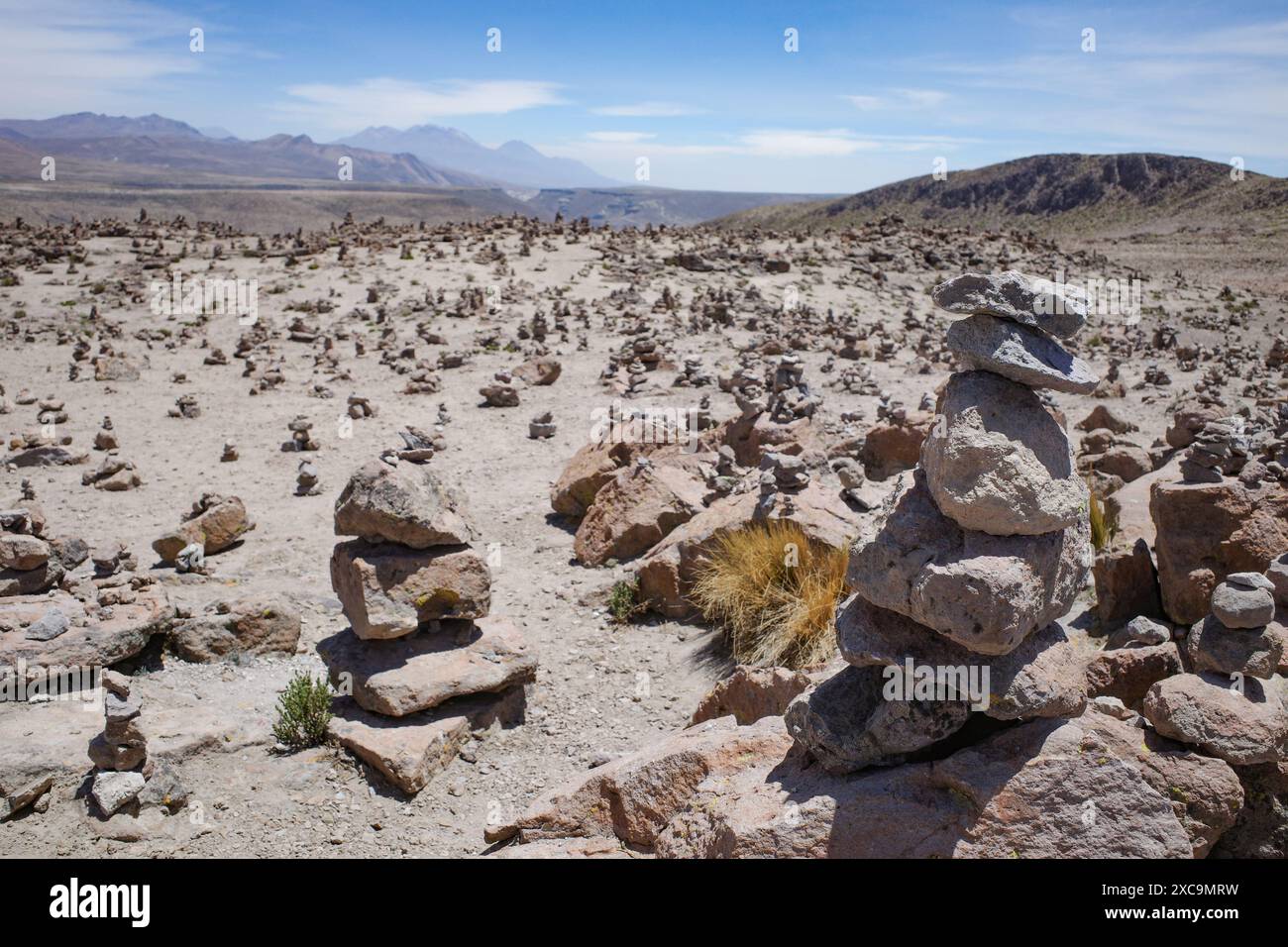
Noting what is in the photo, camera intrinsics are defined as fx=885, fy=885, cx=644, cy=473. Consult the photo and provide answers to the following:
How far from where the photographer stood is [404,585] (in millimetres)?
6711

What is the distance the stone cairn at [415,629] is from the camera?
6.35 meters

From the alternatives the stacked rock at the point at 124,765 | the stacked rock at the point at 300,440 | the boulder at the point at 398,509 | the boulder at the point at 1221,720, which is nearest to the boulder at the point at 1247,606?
the boulder at the point at 1221,720

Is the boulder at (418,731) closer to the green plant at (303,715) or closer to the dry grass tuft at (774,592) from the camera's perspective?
the green plant at (303,715)

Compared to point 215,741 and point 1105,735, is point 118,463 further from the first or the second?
point 1105,735

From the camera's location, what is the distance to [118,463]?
452 inches

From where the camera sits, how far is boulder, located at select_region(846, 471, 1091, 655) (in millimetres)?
3508

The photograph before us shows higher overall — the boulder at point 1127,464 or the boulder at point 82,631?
the boulder at point 1127,464

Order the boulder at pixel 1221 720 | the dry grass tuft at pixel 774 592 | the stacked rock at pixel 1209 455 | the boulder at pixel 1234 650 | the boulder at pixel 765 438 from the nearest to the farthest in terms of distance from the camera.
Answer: the boulder at pixel 1221 720
the boulder at pixel 1234 650
the stacked rock at pixel 1209 455
the dry grass tuft at pixel 774 592
the boulder at pixel 765 438

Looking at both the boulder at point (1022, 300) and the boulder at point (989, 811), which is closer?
the boulder at point (989, 811)

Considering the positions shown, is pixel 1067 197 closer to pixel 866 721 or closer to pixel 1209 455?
pixel 1209 455

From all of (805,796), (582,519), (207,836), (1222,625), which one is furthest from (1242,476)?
(207,836)

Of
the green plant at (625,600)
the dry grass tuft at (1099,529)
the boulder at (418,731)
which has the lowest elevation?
the boulder at (418,731)

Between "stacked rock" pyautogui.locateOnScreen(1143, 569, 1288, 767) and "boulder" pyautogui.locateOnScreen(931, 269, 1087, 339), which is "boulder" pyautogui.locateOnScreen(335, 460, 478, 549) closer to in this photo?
"boulder" pyautogui.locateOnScreen(931, 269, 1087, 339)

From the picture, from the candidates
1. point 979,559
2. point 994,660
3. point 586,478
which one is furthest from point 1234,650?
point 586,478
